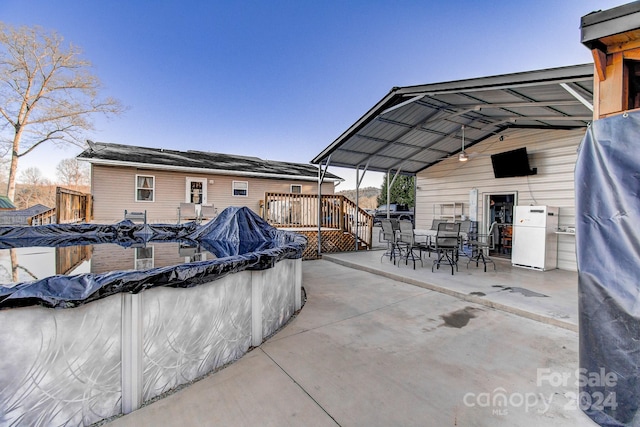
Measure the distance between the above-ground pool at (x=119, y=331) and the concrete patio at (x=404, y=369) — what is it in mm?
178

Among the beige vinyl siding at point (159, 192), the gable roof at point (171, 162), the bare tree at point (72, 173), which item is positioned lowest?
the beige vinyl siding at point (159, 192)

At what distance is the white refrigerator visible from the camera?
602 centimetres

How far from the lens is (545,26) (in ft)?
26.0

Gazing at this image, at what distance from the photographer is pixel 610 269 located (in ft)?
5.49

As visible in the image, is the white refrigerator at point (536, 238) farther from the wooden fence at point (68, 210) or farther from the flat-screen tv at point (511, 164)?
the wooden fence at point (68, 210)

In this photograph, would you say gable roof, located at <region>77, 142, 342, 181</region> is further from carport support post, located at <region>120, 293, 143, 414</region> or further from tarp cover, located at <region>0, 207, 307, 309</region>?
carport support post, located at <region>120, 293, 143, 414</region>

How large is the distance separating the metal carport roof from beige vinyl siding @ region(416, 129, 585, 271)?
30cm

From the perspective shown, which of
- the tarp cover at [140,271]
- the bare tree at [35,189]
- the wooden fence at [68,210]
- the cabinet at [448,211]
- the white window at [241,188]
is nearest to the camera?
the tarp cover at [140,271]

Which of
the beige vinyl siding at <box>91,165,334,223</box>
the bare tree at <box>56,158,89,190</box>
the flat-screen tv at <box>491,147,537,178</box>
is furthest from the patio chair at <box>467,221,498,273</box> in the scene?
the bare tree at <box>56,158,89,190</box>

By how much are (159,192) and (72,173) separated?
18.9 metres

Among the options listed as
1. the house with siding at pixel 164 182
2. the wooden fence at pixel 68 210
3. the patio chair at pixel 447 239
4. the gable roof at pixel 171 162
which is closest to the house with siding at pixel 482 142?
the patio chair at pixel 447 239

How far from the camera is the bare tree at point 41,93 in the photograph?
44.5 ft

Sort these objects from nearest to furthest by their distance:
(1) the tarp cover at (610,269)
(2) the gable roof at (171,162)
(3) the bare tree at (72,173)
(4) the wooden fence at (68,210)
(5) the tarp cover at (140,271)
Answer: (5) the tarp cover at (140,271)
(1) the tarp cover at (610,269)
(4) the wooden fence at (68,210)
(2) the gable roof at (171,162)
(3) the bare tree at (72,173)

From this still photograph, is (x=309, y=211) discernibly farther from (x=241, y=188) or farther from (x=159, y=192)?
(x=159, y=192)
